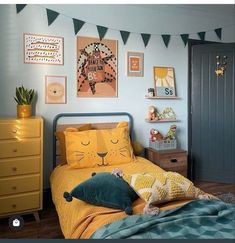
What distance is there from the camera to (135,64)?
93.2 inches

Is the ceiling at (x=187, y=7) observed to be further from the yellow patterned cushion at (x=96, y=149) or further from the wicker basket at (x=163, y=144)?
the wicker basket at (x=163, y=144)

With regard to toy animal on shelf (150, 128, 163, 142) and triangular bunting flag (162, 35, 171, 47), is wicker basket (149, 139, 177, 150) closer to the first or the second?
toy animal on shelf (150, 128, 163, 142)

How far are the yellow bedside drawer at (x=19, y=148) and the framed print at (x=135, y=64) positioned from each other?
1.09 metres

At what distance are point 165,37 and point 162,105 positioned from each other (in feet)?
2.16

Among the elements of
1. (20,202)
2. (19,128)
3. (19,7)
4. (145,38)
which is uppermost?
(19,7)

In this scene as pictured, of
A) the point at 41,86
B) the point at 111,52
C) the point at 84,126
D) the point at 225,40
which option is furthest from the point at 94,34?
the point at 225,40

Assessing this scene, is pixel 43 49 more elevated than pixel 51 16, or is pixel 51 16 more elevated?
pixel 51 16

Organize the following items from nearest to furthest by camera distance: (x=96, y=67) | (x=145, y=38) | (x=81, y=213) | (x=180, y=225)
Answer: (x=180, y=225) → (x=81, y=213) → (x=96, y=67) → (x=145, y=38)

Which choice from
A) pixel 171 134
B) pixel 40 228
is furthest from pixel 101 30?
pixel 40 228

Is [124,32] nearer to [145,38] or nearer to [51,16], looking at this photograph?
[145,38]

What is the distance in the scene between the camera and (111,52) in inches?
88.7

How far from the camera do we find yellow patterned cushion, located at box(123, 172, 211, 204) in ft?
3.88

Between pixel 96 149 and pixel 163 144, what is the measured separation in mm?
766

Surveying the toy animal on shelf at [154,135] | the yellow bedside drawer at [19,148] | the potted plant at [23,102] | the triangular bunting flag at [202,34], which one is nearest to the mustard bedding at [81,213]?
the yellow bedside drawer at [19,148]
